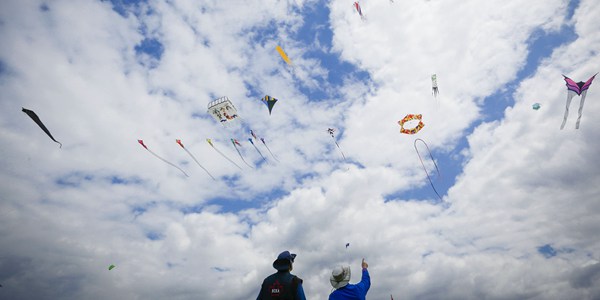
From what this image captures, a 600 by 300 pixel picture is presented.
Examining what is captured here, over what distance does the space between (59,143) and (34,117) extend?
54.2 inches

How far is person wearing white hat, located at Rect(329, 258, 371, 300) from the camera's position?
6367 millimetres

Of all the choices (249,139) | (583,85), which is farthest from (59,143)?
(583,85)

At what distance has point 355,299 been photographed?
6336 millimetres

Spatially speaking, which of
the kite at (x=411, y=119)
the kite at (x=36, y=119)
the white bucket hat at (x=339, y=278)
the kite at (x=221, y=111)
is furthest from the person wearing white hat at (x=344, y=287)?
the kite at (x=221, y=111)

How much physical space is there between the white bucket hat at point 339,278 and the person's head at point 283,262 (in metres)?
1.15

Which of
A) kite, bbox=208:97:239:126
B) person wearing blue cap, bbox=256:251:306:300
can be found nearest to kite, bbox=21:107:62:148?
person wearing blue cap, bbox=256:251:306:300

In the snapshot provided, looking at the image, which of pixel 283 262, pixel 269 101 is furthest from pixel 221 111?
pixel 283 262

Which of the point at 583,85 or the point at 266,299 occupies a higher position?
the point at 583,85

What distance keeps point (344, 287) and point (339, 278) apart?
245mm

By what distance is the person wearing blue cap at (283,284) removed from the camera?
18.4ft

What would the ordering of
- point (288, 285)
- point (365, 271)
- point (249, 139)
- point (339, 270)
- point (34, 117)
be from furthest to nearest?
point (249, 139) → point (34, 117) → point (365, 271) → point (339, 270) → point (288, 285)

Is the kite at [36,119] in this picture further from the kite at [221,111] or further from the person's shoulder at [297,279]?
the kite at [221,111]

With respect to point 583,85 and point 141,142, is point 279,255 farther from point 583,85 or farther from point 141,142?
point 583,85

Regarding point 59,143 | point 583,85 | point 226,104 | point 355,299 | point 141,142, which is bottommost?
point 355,299
